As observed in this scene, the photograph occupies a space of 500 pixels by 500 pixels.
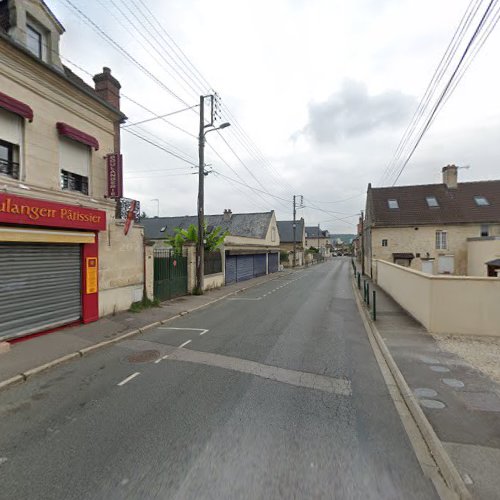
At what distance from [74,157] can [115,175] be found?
1239mm

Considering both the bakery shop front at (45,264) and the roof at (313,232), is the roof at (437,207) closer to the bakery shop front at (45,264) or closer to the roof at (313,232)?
the bakery shop front at (45,264)

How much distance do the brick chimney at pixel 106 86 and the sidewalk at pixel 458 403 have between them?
39.4 ft

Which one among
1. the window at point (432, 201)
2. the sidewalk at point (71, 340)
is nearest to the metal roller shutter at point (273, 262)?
the window at point (432, 201)

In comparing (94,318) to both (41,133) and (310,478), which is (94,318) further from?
(310,478)

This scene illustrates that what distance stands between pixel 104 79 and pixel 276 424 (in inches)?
482

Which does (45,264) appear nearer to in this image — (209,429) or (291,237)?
(209,429)

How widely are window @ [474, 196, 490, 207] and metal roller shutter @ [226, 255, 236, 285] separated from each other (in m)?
24.1

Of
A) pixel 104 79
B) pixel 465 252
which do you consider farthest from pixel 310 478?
pixel 465 252

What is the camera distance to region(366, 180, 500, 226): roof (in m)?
28.1

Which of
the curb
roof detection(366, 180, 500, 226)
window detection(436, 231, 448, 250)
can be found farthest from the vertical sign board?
window detection(436, 231, 448, 250)

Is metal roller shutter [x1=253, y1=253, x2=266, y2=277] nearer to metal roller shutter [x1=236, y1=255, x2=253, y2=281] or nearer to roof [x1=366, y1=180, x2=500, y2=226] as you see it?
metal roller shutter [x1=236, y1=255, x2=253, y2=281]

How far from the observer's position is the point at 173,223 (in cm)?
4156

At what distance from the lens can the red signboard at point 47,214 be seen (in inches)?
268

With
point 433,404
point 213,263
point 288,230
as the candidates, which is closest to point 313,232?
point 288,230
